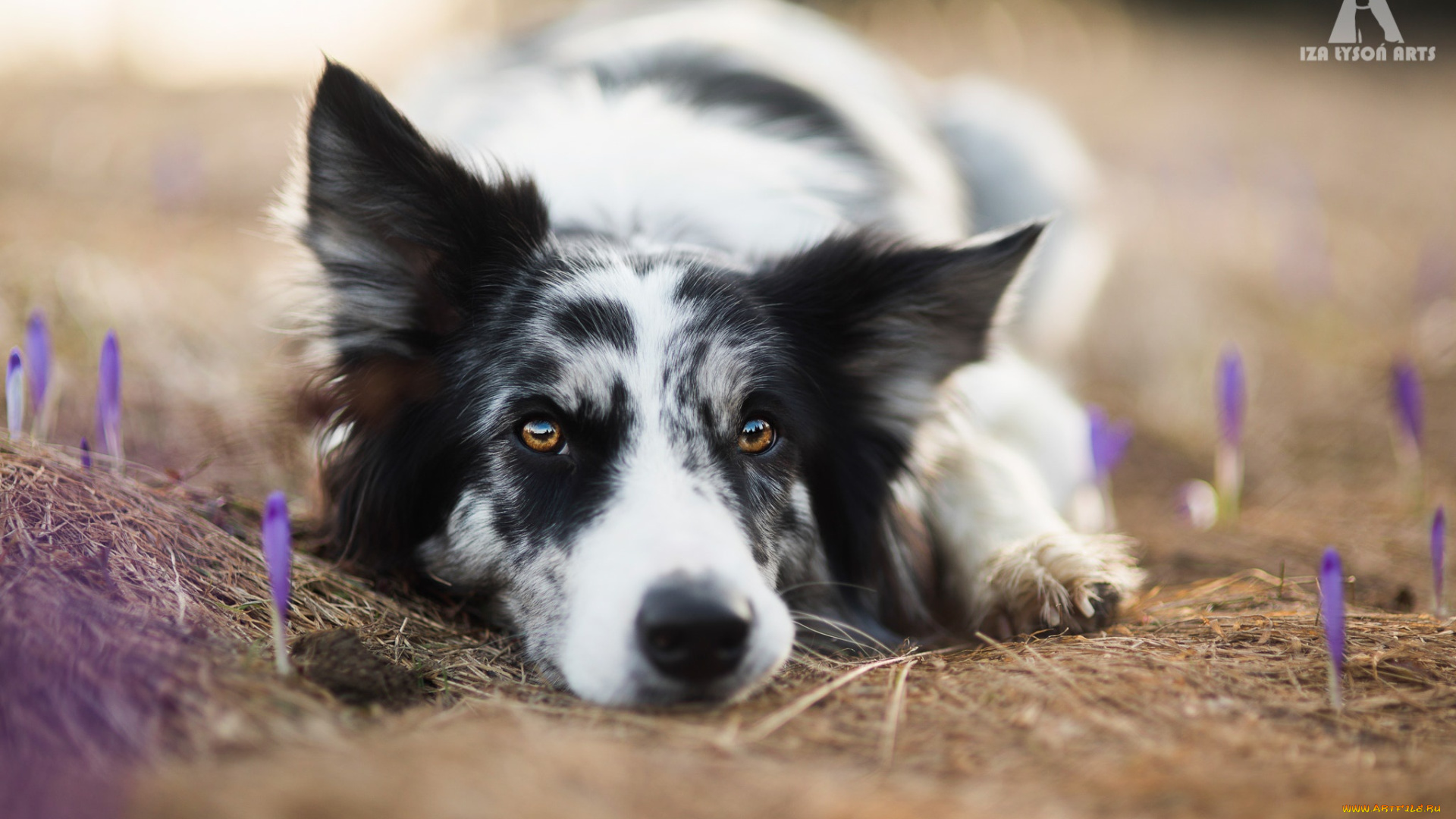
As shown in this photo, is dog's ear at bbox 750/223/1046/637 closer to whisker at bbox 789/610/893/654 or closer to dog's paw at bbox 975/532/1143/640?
whisker at bbox 789/610/893/654

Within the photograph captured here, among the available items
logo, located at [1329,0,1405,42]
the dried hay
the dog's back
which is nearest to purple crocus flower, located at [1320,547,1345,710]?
the dried hay

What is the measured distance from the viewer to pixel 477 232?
278 centimetres

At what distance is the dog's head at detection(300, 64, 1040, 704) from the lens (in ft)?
7.78

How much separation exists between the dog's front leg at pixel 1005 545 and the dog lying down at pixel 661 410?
10mm

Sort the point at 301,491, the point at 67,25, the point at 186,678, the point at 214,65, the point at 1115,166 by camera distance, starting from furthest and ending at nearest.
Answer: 1. the point at 214,65
2. the point at 1115,166
3. the point at 67,25
4. the point at 301,491
5. the point at 186,678

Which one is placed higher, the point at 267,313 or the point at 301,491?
the point at 267,313

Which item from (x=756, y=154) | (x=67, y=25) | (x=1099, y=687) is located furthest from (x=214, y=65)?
(x=1099, y=687)

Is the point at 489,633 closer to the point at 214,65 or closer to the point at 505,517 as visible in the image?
the point at 505,517

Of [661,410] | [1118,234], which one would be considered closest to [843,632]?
[661,410]

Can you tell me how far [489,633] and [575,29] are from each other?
429cm

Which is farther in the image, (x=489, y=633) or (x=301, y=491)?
(x=301, y=491)

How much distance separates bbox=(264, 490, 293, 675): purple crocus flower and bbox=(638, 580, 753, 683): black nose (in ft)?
2.21

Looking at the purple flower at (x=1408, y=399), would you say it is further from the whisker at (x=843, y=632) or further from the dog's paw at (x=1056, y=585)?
the whisker at (x=843, y=632)

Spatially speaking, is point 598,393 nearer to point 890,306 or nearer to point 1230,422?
point 890,306
